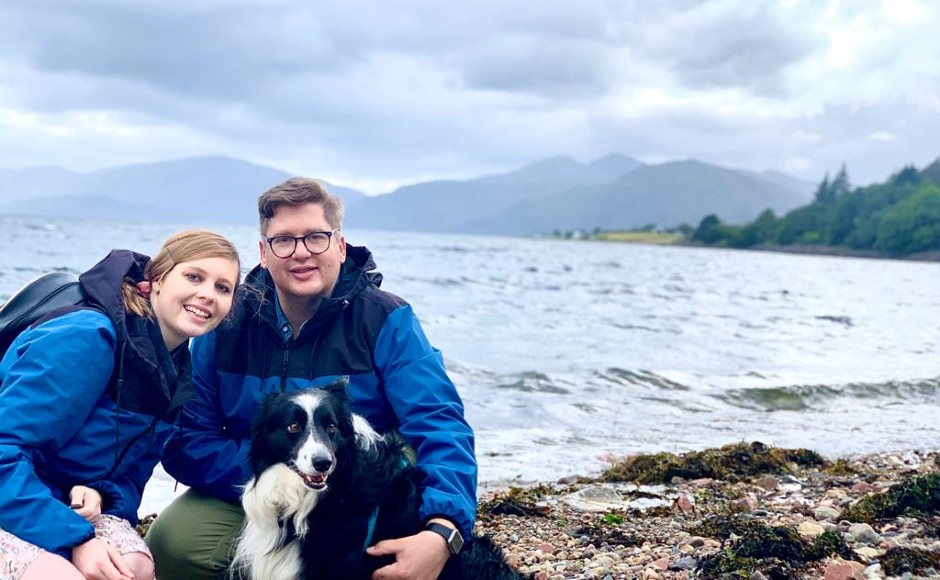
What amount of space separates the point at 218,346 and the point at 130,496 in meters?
0.88

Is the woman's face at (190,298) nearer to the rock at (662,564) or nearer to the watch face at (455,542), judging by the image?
the watch face at (455,542)

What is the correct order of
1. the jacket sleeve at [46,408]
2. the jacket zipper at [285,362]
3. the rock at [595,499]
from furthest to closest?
the rock at [595,499]
the jacket zipper at [285,362]
the jacket sleeve at [46,408]

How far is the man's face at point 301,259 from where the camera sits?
172 inches

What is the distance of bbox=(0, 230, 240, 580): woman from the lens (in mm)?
3342

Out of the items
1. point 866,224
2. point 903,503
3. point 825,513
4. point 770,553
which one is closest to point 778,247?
point 866,224

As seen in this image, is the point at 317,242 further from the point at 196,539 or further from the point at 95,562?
the point at 95,562

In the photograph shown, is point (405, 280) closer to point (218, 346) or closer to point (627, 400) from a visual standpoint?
point (627, 400)

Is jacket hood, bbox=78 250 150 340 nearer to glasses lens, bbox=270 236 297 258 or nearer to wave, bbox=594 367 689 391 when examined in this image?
glasses lens, bbox=270 236 297 258

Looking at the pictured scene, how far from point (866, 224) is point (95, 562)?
404ft

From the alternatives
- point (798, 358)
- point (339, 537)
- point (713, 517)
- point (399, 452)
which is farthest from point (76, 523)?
point (798, 358)

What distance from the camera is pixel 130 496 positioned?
3977 millimetres

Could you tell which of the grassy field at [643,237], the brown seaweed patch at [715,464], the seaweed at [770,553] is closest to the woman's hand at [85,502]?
the seaweed at [770,553]

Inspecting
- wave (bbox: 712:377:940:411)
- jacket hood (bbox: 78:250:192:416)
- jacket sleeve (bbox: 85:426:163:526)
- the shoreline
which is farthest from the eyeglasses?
wave (bbox: 712:377:940:411)

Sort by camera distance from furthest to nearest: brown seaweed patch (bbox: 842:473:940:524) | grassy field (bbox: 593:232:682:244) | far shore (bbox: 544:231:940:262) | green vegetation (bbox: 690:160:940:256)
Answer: grassy field (bbox: 593:232:682:244) < far shore (bbox: 544:231:940:262) < green vegetation (bbox: 690:160:940:256) < brown seaweed patch (bbox: 842:473:940:524)
